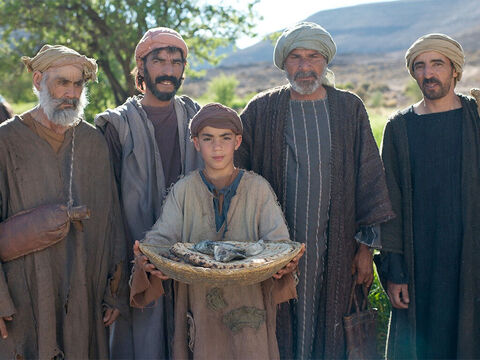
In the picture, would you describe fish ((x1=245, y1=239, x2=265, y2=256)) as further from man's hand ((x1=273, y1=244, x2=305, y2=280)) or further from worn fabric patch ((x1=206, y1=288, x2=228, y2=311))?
worn fabric patch ((x1=206, y1=288, x2=228, y2=311))

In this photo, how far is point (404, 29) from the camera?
396 ft

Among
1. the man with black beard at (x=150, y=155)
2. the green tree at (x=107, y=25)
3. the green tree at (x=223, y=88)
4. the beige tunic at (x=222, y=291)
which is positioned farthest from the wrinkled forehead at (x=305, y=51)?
the green tree at (x=223, y=88)

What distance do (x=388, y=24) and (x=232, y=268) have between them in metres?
135

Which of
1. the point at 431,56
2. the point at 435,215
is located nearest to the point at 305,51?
the point at 431,56

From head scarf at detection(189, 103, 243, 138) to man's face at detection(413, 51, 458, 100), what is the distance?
1293 mm

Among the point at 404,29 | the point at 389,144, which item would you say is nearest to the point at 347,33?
the point at 404,29

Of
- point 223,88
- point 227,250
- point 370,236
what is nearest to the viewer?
point 227,250

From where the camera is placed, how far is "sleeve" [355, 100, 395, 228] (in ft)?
11.1

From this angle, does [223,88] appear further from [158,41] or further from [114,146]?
[114,146]

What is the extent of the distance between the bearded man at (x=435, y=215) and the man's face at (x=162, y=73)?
1.42 metres

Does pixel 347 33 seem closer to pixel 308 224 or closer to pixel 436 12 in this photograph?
pixel 436 12

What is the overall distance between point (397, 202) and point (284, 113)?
2.93 ft

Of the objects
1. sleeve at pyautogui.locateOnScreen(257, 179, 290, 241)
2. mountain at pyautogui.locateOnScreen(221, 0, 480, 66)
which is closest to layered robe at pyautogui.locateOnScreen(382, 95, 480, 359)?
sleeve at pyautogui.locateOnScreen(257, 179, 290, 241)

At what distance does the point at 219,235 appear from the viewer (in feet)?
9.88
